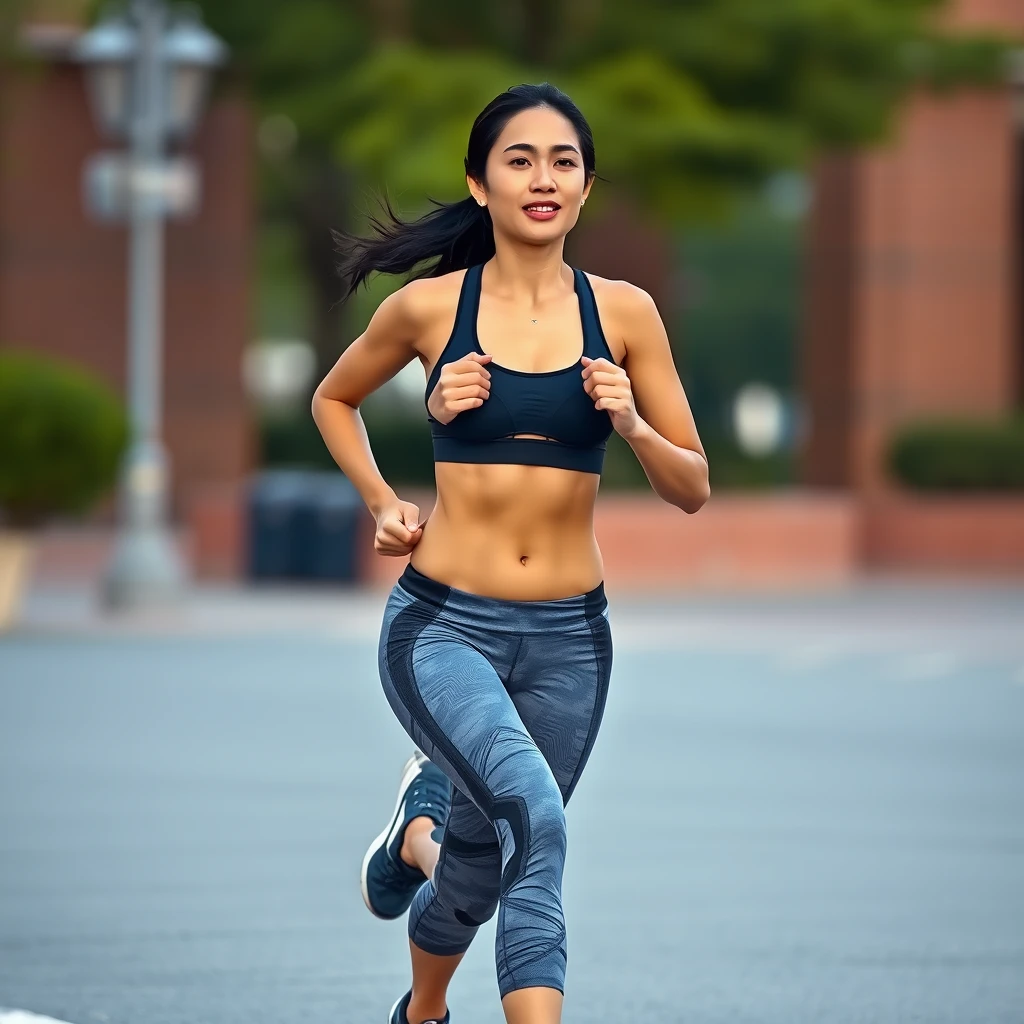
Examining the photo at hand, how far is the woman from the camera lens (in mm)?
4570

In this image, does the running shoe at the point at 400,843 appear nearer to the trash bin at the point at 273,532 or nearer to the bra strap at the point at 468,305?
the bra strap at the point at 468,305

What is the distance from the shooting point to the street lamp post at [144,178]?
17.1m

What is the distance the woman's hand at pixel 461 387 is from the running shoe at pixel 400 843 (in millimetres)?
1009

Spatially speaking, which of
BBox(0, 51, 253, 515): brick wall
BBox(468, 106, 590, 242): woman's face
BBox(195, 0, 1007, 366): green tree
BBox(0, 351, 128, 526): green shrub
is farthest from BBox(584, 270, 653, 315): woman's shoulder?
BBox(0, 51, 253, 515): brick wall

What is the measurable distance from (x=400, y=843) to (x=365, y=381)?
3.51 feet

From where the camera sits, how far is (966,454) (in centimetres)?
2447

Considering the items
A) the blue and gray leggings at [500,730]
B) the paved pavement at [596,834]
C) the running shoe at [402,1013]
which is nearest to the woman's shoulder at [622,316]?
the blue and gray leggings at [500,730]

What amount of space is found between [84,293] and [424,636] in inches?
770

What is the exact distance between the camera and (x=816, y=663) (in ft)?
50.1

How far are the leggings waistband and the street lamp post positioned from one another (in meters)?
12.6

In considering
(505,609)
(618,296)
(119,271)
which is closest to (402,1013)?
(505,609)

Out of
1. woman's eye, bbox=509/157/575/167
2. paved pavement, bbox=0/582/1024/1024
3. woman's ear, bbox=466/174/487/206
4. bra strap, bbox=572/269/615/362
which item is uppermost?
woman's eye, bbox=509/157/575/167

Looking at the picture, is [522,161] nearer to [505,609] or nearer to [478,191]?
[478,191]

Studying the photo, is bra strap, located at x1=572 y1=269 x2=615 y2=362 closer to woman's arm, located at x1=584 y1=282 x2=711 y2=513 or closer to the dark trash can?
woman's arm, located at x1=584 y1=282 x2=711 y2=513
